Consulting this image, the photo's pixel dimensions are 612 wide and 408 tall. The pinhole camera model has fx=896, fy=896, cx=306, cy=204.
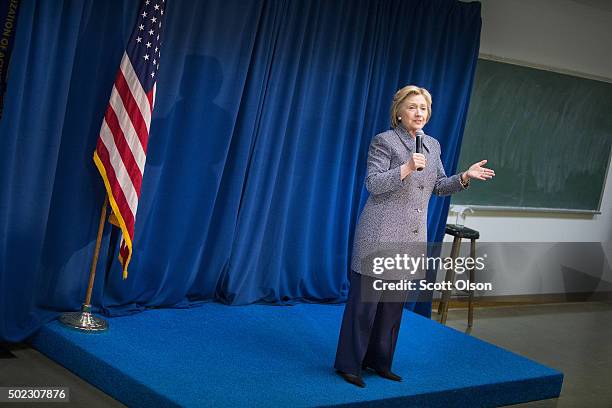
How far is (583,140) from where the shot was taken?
8031 mm

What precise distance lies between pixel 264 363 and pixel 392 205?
3.44ft

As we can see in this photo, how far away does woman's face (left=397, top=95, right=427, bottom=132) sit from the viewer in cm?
435

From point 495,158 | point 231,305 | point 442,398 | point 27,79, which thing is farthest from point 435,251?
point 27,79

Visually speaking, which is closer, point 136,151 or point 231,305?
point 136,151

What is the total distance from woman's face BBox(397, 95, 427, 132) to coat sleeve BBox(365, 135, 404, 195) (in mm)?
161

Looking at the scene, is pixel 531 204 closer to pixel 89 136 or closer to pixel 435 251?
pixel 435 251

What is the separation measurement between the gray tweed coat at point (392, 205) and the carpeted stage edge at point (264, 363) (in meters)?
0.64

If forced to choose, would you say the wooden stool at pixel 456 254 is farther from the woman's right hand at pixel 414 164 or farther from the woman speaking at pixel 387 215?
the woman's right hand at pixel 414 164

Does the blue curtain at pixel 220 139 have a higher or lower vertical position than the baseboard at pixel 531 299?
higher

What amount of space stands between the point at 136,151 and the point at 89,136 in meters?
0.31

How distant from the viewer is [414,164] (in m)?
4.01

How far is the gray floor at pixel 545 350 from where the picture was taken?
4.27 m

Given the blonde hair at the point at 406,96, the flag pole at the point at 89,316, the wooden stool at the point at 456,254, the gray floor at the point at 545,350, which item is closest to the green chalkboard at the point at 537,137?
the wooden stool at the point at 456,254

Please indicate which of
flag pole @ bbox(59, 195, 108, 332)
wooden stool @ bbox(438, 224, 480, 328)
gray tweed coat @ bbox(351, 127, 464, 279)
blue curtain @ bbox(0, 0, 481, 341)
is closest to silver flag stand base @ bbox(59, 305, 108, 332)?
flag pole @ bbox(59, 195, 108, 332)
